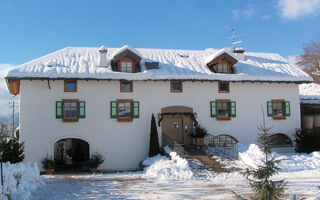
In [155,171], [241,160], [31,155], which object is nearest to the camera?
[155,171]

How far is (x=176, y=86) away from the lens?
1950 cm

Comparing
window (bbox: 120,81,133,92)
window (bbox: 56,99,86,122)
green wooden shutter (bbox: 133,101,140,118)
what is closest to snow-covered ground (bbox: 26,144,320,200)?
green wooden shutter (bbox: 133,101,140,118)

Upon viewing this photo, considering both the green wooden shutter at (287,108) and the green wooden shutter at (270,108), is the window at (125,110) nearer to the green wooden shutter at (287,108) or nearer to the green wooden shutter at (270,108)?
the green wooden shutter at (270,108)

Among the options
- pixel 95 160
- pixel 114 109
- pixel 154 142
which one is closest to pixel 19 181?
pixel 95 160

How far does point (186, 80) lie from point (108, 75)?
5.07 metres

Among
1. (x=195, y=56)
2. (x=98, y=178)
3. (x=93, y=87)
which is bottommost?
(x=98, y=178)

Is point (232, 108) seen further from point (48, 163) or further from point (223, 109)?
point (48, 163)

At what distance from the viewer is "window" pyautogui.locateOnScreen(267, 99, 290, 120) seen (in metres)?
20.3

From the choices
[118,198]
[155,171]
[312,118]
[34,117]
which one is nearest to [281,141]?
[312,118]

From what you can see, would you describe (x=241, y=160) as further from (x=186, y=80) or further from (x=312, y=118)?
(x=312, y=118)

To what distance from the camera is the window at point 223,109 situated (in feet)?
64.6

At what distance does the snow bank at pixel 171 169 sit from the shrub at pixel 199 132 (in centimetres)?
333

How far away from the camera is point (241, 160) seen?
16375mm

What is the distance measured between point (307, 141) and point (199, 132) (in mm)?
7503
